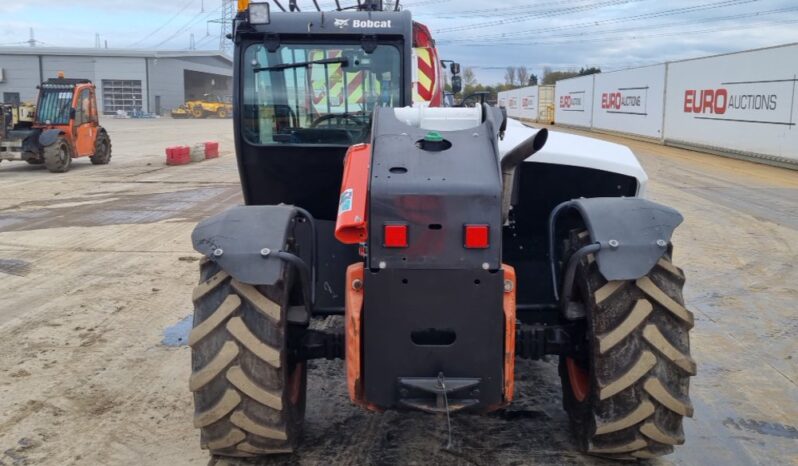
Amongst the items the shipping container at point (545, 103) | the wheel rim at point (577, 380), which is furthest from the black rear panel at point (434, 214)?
the shipping container at point (545, 103)

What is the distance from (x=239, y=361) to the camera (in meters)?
A: 3.54

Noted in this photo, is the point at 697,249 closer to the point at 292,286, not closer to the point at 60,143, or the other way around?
the point at 292,286

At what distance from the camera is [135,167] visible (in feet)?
72.1

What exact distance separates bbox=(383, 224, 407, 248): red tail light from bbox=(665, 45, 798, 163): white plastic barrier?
19350mm

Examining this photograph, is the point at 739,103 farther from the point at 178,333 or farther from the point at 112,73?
the point at 112,73

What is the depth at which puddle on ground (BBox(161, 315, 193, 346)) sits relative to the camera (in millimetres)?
6041

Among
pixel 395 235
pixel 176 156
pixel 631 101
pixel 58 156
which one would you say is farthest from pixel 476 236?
pixel 631 101

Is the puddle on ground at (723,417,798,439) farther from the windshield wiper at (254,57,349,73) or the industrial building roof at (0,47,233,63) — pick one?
the industrial building roof at (0,47,233,63)

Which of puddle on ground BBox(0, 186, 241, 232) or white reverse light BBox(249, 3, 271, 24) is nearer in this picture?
white reverse light BBox(249, 3, 271, 24)

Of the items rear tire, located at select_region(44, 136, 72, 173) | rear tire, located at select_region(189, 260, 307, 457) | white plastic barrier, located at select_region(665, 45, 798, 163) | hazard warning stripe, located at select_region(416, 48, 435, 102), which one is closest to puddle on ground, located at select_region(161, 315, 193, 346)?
rear tire, located at select_region(189, 260, 307, 457)

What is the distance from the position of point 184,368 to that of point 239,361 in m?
2.09

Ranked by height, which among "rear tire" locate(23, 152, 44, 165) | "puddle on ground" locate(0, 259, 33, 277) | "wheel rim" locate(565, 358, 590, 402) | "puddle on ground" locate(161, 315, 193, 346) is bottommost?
"puddle on ground" locate(161, 315, 193, 346)

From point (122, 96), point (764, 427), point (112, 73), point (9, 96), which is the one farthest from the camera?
point (122, 96)

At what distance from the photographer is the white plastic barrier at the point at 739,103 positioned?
20047mm
